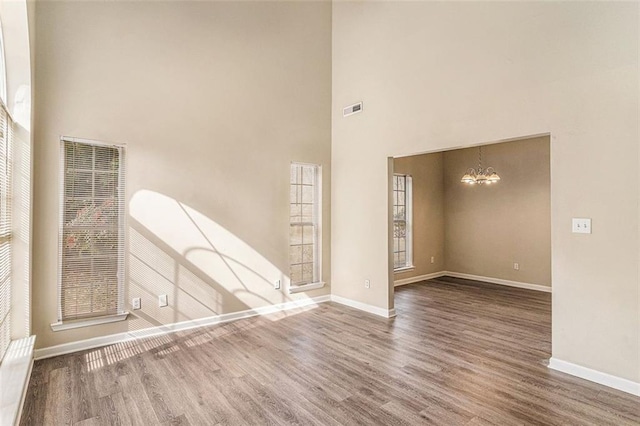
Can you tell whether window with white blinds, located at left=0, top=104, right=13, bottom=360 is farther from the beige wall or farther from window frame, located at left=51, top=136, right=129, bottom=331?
the beige wall

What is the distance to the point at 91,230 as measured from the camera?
11.8ft

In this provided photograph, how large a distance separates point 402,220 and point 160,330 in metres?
4.84

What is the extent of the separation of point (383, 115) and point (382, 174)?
808 millimetres

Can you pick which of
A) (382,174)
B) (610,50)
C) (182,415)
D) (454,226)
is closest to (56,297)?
(182,415)

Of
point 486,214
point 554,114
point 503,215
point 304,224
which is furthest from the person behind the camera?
point 486,214

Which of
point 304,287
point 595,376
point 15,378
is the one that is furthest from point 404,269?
point 15,378

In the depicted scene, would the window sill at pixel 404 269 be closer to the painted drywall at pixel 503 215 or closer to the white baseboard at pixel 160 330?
the painted drywall at pixel 503 215

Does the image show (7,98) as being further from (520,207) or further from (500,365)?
(520,207)

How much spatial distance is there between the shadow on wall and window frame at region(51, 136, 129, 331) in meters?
0.08

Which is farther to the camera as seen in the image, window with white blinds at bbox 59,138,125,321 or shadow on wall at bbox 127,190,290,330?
shadow on wall at bbox 127,190,290,330

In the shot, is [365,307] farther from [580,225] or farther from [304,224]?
[580,225]

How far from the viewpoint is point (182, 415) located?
2.45 metres

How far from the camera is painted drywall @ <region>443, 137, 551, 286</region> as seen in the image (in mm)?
6273

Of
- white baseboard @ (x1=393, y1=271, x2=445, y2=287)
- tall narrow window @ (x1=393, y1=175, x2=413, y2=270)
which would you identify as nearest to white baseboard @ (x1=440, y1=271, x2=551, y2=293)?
white baseboard @ (x1=393, y1=271, x2=445, y2=287)
